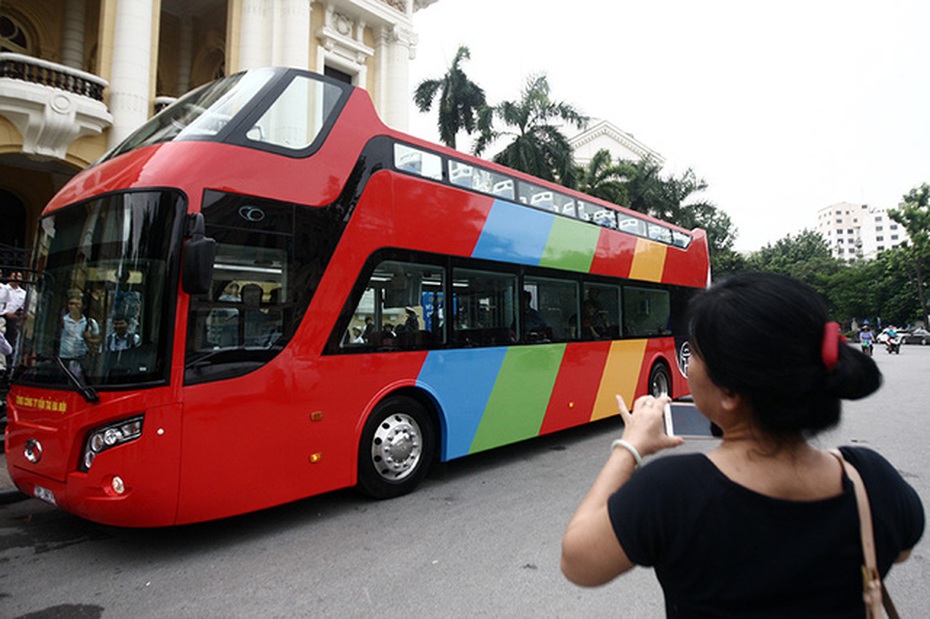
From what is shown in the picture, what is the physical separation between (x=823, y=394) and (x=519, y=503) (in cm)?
431

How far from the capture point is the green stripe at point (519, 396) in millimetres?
6184

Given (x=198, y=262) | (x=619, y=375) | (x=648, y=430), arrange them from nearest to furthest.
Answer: (x=648, y=430)
(x=198, y=262)
(x=619, y=375)

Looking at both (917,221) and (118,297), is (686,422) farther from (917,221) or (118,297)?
(917,221)

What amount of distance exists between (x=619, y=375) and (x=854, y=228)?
15971 cm

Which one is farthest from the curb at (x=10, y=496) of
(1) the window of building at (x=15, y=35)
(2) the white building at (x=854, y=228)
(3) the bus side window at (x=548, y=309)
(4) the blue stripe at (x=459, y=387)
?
(2) the white building at (x=854, y=228)

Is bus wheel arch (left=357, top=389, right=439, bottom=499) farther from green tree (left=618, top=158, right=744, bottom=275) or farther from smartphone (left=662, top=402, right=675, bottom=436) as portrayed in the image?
green tree (left=618, top=158, right=744, bottom=275)

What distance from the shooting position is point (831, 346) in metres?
1.05

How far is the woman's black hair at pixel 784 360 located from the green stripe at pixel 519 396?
16.5ft

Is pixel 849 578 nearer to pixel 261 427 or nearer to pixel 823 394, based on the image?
pixel 823 394

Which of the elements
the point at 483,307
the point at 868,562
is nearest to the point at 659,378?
the point at 483,307

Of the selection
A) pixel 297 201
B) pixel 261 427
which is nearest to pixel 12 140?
pixel 297 201

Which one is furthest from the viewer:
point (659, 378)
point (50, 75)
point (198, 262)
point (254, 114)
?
point (50, 75)

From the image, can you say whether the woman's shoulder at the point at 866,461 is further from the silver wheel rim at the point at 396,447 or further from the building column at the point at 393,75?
the building column at the point at 393,75

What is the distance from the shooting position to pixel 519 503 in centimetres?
506
